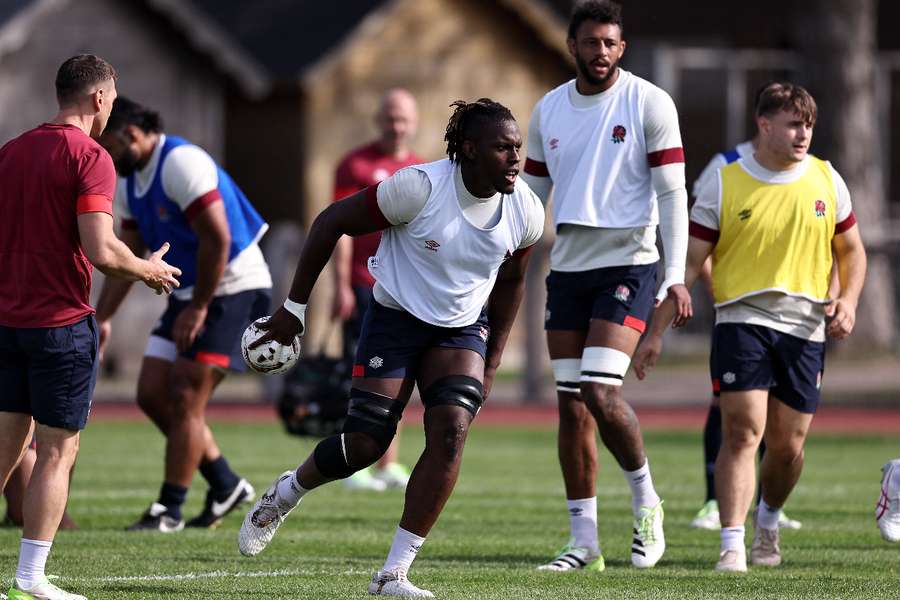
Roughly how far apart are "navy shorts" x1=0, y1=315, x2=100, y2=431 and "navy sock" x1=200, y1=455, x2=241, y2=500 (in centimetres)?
286

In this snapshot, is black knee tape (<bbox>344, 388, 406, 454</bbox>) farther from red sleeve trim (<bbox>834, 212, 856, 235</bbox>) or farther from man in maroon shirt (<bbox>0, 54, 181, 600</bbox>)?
red sleeve trim (<bbox>834, 212, 856, 235</bbox>)

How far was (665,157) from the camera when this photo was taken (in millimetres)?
7910

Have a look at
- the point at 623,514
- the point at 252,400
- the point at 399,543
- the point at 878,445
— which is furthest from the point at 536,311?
the point at 399,543

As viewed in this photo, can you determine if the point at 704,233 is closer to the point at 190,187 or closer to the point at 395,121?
the point at 190,187

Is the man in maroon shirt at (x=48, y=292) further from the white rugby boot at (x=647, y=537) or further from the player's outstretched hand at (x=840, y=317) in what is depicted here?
the player's outstretched hand at (x=840, y=317)

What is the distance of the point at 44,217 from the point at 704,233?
317 centimetres

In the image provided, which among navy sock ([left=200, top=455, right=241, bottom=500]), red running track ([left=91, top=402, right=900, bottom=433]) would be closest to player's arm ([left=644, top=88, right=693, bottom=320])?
navy sock ([left=200, top=455, right=241, bottom=500])

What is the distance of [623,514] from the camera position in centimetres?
1038

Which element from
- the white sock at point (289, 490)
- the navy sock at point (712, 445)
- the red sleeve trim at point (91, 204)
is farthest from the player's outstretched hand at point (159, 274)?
the navy sock at point (712, 445)

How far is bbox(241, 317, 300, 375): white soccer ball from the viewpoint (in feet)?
23.0

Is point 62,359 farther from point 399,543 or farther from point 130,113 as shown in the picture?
point 130,113

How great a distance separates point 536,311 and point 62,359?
12.8 meters

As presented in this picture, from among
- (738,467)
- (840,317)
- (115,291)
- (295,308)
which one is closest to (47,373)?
(295,308)

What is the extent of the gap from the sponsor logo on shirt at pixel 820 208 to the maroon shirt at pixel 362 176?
3962 millimetres
